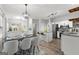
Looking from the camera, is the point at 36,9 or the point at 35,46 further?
the point at 35,46

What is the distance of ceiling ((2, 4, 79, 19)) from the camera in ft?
6.34

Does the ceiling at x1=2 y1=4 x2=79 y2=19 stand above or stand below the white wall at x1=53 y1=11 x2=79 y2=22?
above

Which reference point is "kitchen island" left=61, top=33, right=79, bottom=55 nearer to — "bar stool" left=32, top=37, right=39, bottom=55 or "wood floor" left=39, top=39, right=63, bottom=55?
"wood floor" left=39, top=39, right=63, bottom=55

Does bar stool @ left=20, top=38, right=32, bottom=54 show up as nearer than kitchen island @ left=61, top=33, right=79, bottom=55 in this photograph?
No

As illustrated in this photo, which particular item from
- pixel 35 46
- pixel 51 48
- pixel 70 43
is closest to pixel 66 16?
pixel 70 43

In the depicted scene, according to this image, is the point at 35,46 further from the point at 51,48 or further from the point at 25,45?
the point at 51,48

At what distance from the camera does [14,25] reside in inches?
78.0

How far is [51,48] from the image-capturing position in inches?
78.7

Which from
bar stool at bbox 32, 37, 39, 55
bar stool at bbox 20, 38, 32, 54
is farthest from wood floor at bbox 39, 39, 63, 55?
bar stool at bbox 20, 38, 32, 54

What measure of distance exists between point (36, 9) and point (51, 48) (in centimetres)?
84

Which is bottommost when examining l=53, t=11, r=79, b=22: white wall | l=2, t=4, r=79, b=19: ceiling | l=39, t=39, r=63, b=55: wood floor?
l=39, t=39, r=63, b=55: wood floor

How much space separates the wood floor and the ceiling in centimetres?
56
